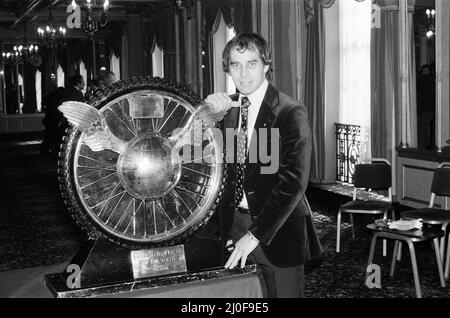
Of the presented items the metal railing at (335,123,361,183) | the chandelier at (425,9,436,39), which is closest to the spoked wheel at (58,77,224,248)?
the metal railing at (335,123,361,183)

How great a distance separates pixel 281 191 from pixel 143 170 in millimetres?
417

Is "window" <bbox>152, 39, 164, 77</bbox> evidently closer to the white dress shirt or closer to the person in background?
the person in background

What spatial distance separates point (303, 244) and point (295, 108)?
421 mm

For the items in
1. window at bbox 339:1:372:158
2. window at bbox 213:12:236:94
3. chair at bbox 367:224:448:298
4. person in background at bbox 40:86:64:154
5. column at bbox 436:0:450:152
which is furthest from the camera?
person in background at bbox 40:86:64:154

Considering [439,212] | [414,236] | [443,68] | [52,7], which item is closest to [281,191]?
[414,236]

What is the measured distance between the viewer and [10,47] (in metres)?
25.2

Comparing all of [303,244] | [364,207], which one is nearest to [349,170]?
[364,207]

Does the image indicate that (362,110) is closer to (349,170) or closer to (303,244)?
(349,170)

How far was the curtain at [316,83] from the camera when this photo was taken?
29.5ft

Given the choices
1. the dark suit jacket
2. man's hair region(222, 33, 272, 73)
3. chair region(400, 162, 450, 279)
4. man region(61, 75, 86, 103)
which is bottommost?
chair region(400, 162, 450, 279)

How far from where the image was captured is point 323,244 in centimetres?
587

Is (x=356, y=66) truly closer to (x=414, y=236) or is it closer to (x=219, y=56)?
(x=219, y=56)

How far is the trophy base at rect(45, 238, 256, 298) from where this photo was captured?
5.85 feet

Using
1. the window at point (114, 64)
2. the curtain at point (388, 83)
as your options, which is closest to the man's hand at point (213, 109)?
the curtain at point (388, 83)
